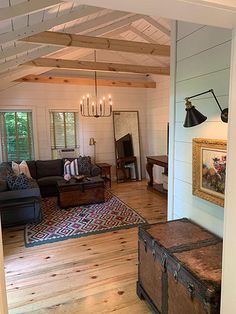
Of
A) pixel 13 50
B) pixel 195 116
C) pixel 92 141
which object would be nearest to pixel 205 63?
pixel 195 116

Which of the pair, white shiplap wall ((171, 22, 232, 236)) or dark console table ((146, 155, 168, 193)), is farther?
dark console table ((146, 155, 168, 193))

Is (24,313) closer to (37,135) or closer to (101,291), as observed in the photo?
(101,291)

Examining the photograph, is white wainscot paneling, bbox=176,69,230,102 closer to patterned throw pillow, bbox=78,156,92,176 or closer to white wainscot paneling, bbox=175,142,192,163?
white wainscot paneling, bbox=175,142,192,163

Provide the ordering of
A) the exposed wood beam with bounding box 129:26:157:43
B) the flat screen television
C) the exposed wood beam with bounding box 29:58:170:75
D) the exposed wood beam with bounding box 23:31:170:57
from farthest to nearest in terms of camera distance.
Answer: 1. the flat screen television
2. the exposed wood beam with bounding box 129:26:157:43
3. the exposed wood beam with bounding box 29:58:170:75
4. the exposed wood beam with bounding box 23:31:170:57

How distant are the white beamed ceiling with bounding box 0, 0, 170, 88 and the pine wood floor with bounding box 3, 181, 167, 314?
242 centimetres

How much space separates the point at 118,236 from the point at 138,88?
471 centimetres

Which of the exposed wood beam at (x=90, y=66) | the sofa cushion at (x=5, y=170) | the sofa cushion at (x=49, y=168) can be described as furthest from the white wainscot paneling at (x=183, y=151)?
the sofa cushion at (x=49, y=168)

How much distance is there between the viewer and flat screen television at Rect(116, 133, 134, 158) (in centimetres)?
687

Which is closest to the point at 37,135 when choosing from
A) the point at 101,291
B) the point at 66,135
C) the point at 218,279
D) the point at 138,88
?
the point at 66,135

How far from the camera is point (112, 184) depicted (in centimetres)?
663

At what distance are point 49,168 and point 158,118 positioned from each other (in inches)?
125

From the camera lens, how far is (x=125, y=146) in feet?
22.7

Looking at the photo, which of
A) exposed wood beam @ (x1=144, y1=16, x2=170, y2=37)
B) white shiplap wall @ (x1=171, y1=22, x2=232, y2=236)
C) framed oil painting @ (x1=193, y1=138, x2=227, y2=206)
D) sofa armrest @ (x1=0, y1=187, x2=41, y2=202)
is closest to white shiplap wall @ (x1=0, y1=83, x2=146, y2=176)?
sofa armrest @ (x1=0, y1=187, x2=41, y2=202)

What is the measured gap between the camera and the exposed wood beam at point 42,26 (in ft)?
7.28
